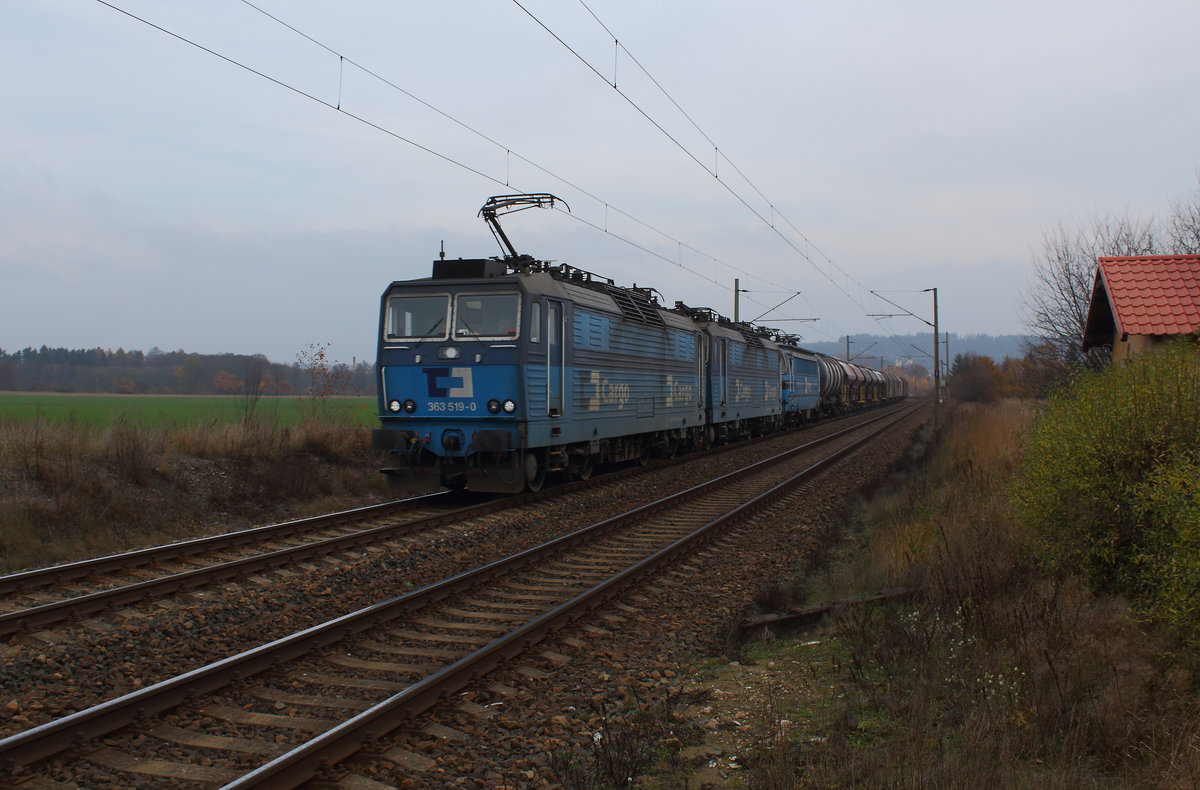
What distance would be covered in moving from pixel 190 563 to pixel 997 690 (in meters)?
7.43

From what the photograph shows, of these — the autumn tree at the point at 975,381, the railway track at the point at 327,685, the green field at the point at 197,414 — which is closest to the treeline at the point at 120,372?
the green field at the point at 197,414

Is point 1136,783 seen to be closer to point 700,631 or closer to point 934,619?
point 934,619

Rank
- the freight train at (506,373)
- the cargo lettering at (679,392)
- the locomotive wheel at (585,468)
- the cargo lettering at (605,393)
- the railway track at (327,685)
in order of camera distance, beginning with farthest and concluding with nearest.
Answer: the cargo lettering at (679,392) → the locomotive wheel at (585,468) → the cargo lettering at (605,393) → the freight train at (506,373) → the railway track at (327,685)

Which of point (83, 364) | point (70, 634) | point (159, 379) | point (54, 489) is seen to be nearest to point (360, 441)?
point (54, 489)

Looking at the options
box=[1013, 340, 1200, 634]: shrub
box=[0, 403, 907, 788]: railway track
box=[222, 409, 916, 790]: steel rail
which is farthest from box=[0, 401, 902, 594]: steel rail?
box=[1013, 340, 1200, 634]: shrub

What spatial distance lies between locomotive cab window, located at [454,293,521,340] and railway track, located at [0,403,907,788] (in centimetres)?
421

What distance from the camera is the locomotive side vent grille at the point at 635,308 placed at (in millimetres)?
16438

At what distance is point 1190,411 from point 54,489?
11994 millimetres

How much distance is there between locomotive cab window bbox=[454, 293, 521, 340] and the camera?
12.5 m

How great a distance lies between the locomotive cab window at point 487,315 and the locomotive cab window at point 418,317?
0.24m

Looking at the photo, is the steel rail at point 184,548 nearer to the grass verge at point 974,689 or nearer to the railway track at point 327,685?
the railway track at point 327,685

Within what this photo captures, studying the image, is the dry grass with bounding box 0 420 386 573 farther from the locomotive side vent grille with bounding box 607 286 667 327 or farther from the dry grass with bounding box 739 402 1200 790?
the dry grass with bounding box 739 402 1200 790

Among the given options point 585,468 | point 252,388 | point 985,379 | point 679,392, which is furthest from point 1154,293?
point 985,379

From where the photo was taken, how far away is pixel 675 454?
21.4 m
